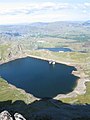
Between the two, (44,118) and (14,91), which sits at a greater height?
(44,118)

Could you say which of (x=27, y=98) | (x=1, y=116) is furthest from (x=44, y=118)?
(x=27, y=98)

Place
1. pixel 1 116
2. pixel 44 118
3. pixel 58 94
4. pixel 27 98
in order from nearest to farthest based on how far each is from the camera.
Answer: pixel 1 116, pixel 44 118, pixel 27 98, pixel 58 94

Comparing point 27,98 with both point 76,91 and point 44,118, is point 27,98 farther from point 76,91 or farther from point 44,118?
point 44,118

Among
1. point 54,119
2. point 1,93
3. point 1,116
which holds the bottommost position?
point 1,93

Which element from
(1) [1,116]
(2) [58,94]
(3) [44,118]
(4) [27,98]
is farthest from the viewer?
(2) [58,94]

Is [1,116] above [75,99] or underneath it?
above

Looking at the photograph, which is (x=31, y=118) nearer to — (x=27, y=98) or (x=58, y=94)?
(x=27, y=98)

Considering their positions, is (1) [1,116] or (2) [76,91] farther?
(2) [76,91]

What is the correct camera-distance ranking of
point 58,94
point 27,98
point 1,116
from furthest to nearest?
1. point 58,94
2. point 27,98
3. point 1,116

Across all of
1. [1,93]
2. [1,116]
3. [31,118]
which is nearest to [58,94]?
[1,93]
